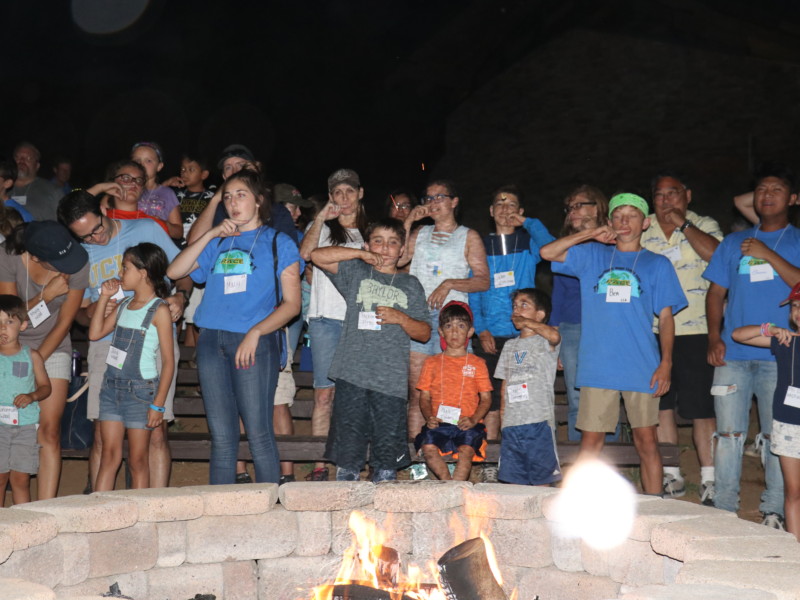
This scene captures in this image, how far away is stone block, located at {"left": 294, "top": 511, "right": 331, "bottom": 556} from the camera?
12.8ft

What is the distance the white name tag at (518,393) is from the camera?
192 inches

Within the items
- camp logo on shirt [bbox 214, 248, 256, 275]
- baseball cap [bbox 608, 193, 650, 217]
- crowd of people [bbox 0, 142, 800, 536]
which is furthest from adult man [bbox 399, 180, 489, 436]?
camp logo on shirt [bbox 214, 248, 256, 275]

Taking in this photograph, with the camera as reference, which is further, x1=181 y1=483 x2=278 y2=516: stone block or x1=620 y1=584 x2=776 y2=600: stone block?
x1=181 y1=483 x2=278 y2=516: stone block

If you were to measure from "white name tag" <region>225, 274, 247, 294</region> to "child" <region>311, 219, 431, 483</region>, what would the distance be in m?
0.54

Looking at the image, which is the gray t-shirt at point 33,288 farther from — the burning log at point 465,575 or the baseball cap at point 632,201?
the baseball cap at point 632,201

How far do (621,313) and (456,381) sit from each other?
1.01 metres

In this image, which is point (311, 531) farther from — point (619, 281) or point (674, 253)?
point (674, 253)

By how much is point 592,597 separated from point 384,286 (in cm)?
191

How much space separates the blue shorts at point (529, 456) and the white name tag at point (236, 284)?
1.72 meters

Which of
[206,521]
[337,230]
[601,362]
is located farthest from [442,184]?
[206,521]

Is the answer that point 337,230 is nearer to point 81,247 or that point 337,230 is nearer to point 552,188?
point 81,247

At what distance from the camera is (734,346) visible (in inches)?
184

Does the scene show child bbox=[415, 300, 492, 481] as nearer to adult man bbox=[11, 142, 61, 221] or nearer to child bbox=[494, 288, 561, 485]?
child bbox=[494, 288, 561, 485]

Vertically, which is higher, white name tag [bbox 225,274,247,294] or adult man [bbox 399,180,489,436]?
adult man [bbox 399,180,489,436]
